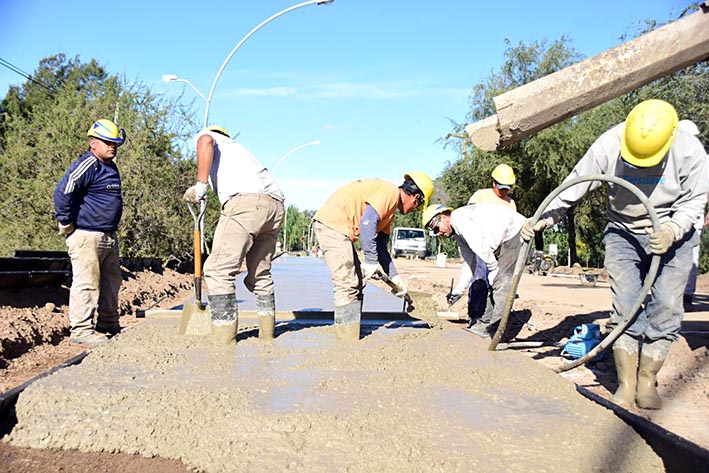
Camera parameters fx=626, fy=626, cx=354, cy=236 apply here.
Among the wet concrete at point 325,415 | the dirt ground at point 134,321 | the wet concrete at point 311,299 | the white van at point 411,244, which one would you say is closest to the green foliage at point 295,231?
the white van at point 411,244

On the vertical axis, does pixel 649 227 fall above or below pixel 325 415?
above

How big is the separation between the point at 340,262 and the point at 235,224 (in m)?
0.91

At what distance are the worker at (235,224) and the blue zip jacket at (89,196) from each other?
3.04ft

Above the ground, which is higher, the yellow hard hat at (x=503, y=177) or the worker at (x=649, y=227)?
the yellow hard hat at (x=503, y=177)

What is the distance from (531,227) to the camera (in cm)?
433

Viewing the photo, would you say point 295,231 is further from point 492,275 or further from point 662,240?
point 662,240

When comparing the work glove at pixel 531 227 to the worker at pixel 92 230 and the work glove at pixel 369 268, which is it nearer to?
the work glove at pixel 369 268

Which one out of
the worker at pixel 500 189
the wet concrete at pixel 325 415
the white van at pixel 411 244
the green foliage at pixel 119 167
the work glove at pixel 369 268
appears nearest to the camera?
the wet concrete at pixel 325 415

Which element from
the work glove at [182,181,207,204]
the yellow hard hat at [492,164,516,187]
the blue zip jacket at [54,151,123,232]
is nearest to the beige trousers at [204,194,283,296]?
the work glove at [182,181,207,204]

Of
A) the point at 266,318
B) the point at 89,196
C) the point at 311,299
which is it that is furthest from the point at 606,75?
the point at 311,299

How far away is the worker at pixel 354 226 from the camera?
495 centimetres

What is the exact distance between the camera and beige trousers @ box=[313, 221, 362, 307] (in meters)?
5.00

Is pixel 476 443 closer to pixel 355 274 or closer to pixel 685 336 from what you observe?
pixel 355 274

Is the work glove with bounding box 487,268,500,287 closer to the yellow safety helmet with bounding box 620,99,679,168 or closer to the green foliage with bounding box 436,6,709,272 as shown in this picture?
the yellow safety helmet with bounding box 620,99,679,168
